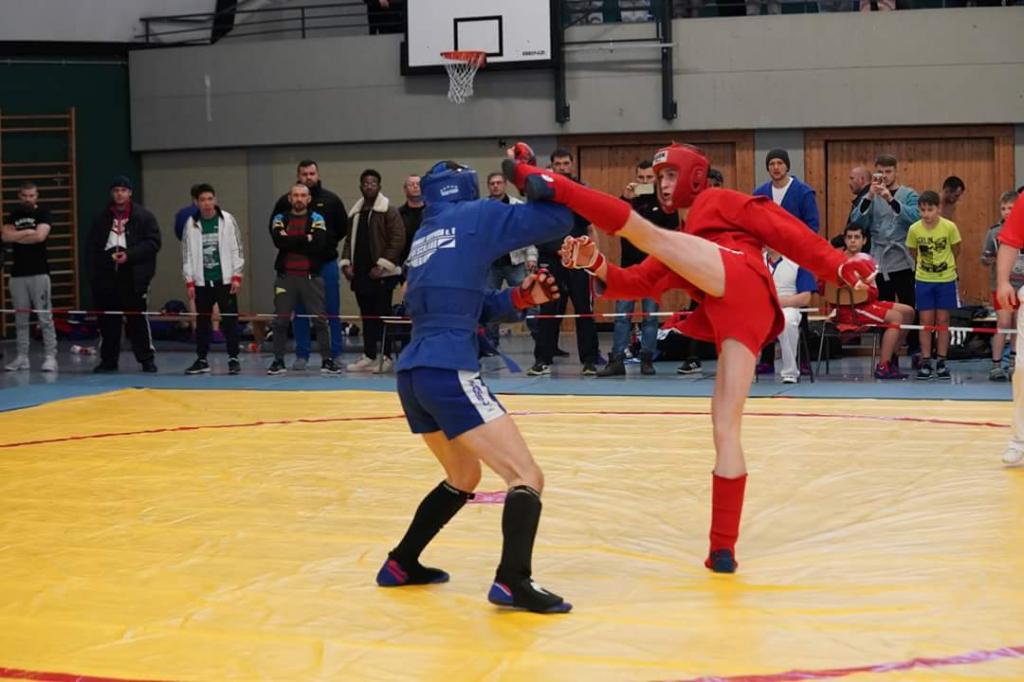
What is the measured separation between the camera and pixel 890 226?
12.2 meters

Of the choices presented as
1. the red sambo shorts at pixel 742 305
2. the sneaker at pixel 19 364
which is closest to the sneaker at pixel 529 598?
the red sambo shorts at pixel 742 305

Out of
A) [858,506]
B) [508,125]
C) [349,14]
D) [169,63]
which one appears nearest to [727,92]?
[508,125]

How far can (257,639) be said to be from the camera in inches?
176

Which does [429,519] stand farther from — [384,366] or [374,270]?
[384,366]

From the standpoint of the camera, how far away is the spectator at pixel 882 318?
38.8 ft

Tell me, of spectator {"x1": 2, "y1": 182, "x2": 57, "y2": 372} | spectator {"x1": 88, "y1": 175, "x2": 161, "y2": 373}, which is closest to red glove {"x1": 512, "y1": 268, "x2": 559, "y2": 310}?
spectator {"x1": 88, "y1": 175, "x2": 161, "y2": 373}

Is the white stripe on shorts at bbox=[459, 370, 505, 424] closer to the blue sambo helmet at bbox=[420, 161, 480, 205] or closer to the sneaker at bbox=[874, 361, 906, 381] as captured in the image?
the blue sambo helmet at bbox=[420, 161, 480, 205]

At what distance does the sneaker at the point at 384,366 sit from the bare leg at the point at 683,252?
25.6 feet

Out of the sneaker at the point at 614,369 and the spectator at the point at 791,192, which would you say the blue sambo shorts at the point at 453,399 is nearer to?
the spectator at the point at 791,192

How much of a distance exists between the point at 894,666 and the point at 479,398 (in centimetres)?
161

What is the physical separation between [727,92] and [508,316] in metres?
11.5

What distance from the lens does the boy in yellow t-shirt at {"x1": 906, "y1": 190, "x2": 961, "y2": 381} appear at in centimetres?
1168

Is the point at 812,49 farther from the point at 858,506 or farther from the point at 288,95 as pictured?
the point at 858,506

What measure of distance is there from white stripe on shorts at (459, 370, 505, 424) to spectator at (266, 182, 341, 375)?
26.8 feet
